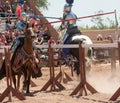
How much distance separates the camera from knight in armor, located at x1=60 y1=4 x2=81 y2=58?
1406 centimetres

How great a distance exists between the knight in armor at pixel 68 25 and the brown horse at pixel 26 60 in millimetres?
1956

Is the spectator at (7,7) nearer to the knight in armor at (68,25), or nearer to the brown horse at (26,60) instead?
the knight in armor at (68,25)

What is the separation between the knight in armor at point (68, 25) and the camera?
14.1 metres

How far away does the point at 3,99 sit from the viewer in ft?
38.1

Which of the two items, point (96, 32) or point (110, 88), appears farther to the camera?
point (96, 32)

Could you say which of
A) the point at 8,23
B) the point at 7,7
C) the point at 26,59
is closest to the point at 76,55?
the point at 26,59

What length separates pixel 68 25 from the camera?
1437 centimetres

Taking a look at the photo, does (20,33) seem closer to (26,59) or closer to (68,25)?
(26,59)

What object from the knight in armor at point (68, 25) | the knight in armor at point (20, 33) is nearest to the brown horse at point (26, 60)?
the knight in armor at point (20, 33)

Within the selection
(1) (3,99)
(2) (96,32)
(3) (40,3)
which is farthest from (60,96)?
(3) (40,3)

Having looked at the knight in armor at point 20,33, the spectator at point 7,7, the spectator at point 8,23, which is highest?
the spectator at point 7,7

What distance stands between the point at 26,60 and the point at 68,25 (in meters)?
2.41

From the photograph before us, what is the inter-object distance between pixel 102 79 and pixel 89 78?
732mm

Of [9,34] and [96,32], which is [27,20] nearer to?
[9,34]
